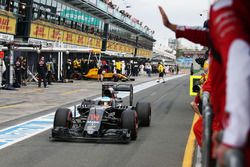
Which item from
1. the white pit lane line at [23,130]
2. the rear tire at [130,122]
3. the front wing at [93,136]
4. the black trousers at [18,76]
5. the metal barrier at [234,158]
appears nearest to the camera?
the metal barrier at [234,158]

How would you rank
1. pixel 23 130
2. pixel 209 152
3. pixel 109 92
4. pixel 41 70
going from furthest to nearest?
pixel 41 70 → pixel 109 92 → pixel 23 130 → pixel 209 152

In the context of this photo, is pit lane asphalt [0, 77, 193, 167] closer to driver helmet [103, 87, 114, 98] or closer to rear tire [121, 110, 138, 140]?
rear tire [121, 110, 138, 140]

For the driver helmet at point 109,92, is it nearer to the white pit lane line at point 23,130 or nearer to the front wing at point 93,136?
the white pit lane line at point 23,130

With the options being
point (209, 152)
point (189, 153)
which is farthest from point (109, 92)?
point (209, 152)

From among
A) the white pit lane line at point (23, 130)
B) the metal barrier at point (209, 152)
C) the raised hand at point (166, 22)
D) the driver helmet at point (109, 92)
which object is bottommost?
the white pit lane line at point (23, 130)

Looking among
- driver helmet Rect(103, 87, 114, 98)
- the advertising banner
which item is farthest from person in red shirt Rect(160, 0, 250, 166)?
the advertising banner

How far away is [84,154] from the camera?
775 cm

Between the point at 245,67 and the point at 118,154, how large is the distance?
20.2ft

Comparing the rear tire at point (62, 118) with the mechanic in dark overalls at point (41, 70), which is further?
the mechanic in dark overalls at point (41, 70)

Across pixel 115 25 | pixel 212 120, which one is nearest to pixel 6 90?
pixel 212 120

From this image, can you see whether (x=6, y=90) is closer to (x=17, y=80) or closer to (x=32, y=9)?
(x=17, y=80)

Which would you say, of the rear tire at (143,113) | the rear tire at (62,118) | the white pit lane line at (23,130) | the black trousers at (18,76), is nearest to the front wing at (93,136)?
the rear tire at (62,118)

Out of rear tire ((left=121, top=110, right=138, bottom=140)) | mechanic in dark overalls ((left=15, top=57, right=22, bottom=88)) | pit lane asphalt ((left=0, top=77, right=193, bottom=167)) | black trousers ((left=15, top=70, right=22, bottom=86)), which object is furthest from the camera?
black trousers ((left=15, top=70, right=22, bottom=86))

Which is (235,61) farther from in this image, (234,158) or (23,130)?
(23,130)
